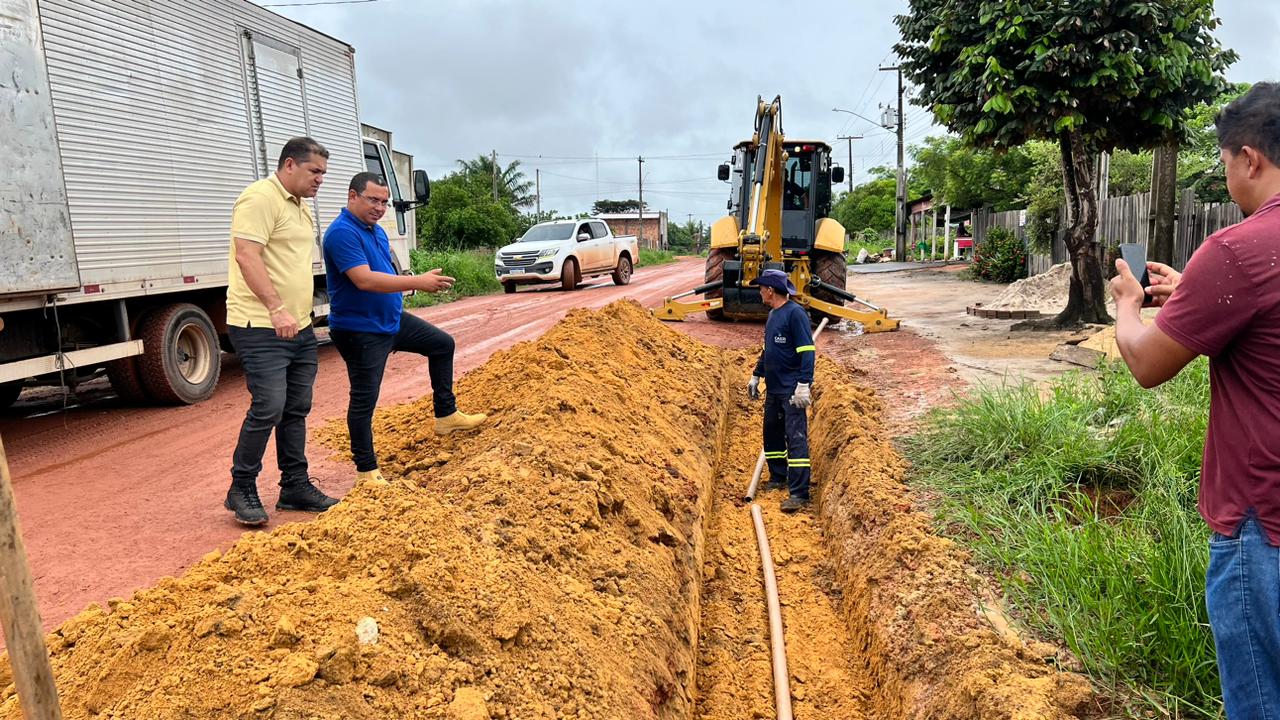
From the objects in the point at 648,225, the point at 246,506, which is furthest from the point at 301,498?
the point at 648,225

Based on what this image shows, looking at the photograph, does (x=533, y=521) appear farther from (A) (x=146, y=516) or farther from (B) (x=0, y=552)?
(A) (x=146, y=516)

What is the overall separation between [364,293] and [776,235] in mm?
7636

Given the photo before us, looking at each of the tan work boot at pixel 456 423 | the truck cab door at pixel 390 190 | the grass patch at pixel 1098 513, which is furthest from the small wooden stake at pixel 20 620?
the truck cab door at pixel 390 190

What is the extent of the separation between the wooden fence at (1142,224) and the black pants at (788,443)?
6.70 m

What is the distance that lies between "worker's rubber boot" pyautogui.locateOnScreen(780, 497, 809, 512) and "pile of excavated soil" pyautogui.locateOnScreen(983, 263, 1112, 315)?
8.27 m

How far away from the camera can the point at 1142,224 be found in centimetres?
1445

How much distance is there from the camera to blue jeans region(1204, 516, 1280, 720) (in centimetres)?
178

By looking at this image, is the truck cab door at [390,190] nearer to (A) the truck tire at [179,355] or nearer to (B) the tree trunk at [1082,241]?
(A) the truck tire at [179,355]

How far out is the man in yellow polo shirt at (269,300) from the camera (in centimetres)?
404

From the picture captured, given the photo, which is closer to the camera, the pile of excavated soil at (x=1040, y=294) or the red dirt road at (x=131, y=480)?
the red dirt road at (x=131, y=480)

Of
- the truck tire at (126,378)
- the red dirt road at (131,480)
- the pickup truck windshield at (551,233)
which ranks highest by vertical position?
the pickup truck windshield at (551,233)

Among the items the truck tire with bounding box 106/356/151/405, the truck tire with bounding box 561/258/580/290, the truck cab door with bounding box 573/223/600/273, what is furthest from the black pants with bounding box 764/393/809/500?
the truck cab door with bounding box 573/223/600/273

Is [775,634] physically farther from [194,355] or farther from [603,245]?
[603,245]

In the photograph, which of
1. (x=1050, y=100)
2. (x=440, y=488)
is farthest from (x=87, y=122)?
(x=1050, y=100)
